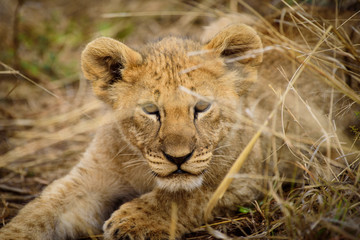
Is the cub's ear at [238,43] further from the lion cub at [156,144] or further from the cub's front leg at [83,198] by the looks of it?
the cub's front leg at [83,198]

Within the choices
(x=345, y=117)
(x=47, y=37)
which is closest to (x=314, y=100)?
(x=345, y=117)

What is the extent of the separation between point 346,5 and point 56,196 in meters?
3.72

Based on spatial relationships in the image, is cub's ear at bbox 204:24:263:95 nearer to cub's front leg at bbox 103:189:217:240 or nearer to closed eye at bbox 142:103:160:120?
closed eye at bbox 142:103:160:120

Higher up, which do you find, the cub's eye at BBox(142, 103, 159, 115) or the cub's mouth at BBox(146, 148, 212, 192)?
the cub's eye at BBox(142, 103, 159, 115)

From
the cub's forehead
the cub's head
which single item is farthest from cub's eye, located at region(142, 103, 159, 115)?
the cub's forehead

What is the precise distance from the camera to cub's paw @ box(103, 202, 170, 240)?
250 cm

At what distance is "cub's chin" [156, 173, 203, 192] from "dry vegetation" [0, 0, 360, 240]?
37cm

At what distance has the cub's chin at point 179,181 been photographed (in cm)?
247

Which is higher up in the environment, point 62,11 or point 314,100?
point 62,11

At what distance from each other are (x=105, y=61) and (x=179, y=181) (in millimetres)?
1148

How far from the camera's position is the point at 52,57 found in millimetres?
5746

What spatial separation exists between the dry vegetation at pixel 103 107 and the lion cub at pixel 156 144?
0.31m

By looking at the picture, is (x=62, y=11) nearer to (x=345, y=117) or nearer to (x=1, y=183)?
(x=1, y=183)

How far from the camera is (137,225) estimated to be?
2541 mm
